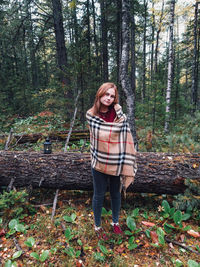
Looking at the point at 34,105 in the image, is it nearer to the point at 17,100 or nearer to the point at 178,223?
the point at 17,100

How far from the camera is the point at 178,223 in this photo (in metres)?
2.41

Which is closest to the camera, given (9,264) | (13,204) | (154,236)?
(9,264)

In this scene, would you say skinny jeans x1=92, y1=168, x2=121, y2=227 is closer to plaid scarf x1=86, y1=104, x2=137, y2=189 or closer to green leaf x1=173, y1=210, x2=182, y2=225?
plaid scarf x1=86, y1=104, x2=137, y2=189

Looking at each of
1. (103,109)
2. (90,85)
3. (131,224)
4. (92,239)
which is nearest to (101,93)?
(103,109)

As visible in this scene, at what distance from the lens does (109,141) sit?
1967mm

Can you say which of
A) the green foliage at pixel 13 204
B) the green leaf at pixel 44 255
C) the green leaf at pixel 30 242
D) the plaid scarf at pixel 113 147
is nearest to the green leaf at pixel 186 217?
the plaid scarf at pixel 113 147

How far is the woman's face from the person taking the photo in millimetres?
1990

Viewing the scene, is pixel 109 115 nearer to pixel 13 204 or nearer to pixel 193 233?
pixel 193 233

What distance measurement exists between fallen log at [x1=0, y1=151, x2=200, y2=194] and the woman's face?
142 centimetres

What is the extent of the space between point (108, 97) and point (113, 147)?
2.06ft

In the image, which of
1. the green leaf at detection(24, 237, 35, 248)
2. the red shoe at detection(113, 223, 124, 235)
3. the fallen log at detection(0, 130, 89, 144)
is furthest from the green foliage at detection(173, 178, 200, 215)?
the fallen log at detection(0, 130, 89, 144)

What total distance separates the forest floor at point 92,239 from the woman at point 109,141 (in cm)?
78

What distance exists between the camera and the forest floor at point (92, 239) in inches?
79.6

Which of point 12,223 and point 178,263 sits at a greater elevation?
point 12,223
